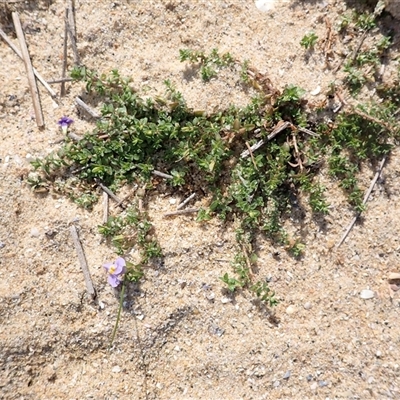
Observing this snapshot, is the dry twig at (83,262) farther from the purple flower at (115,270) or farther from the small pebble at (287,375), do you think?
the small pebble at (287,375)

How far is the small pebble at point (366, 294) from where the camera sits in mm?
3594

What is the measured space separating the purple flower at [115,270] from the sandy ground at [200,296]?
0.32 feet

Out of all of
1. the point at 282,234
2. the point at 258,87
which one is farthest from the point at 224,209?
the point at 258,87

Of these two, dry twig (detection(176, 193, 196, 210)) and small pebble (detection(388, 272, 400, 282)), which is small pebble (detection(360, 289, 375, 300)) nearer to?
small pebble (detection(388, 272, 400, 282))

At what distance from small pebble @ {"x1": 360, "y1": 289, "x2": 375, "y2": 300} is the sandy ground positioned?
1.5 inches

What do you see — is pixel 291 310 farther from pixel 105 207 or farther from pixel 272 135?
pixel 105 207

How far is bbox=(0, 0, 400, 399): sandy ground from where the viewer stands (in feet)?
11.6

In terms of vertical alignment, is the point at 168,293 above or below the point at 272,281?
below

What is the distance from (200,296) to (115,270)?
696mm

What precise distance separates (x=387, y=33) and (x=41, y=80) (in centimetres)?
288

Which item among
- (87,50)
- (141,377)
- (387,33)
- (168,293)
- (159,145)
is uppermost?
(387,33)

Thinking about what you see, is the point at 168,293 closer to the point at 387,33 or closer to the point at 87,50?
the point at 87,50

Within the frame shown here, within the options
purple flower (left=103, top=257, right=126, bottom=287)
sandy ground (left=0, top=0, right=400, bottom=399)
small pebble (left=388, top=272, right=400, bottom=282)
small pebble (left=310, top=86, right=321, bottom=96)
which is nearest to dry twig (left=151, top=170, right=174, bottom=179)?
sandy ground (left=0, top=0, right=400, bottom=399)

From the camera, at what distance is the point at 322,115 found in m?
3.79
